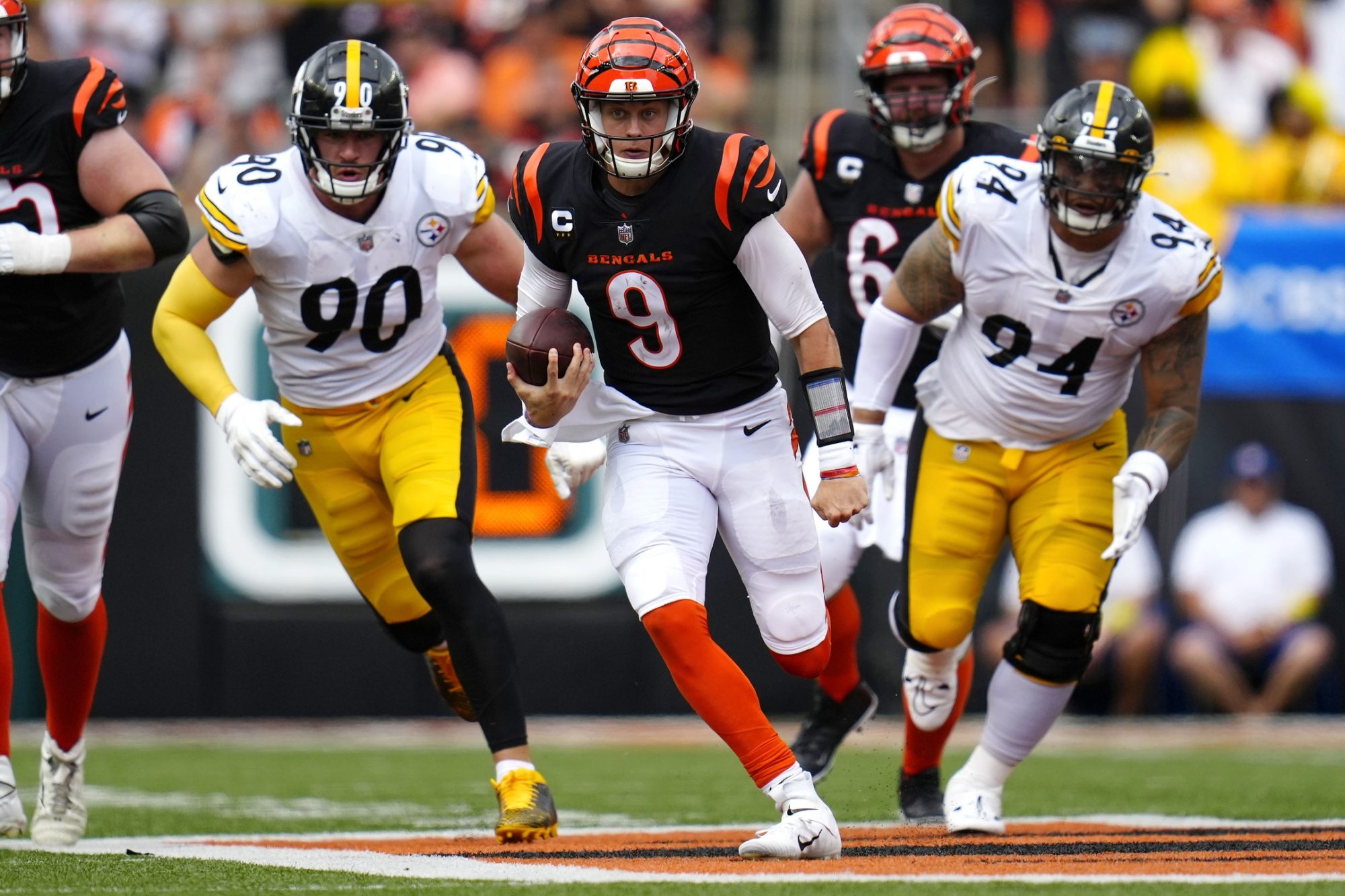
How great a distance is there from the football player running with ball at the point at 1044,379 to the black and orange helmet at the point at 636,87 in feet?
2.84

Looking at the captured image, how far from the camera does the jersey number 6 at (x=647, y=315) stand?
13.8 feet

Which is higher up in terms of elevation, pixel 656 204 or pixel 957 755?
pixel 656 204

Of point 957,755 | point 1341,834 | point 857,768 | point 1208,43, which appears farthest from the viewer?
point 1208,43

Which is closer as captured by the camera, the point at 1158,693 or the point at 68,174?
the point at 68,174

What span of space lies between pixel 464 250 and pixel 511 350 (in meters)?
0.73

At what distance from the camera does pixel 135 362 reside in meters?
8.80

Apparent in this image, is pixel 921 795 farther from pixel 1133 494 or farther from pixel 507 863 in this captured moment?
pixel 507 863

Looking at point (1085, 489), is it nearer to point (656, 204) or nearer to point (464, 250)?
Answer: point (656, 204)

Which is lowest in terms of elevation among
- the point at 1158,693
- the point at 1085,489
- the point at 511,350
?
the point at 1158,693

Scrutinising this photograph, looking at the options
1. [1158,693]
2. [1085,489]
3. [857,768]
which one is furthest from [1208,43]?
[1085,489]

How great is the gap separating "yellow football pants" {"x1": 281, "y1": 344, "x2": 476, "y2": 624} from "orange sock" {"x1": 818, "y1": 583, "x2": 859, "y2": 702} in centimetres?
123

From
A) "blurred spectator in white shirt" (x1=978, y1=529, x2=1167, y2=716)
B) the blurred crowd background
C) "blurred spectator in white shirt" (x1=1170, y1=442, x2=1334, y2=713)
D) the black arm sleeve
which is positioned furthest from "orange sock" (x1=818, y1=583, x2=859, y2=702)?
the blurred crowd background

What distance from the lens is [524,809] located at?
4.48 m

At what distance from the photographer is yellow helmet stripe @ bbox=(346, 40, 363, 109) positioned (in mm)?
4484
